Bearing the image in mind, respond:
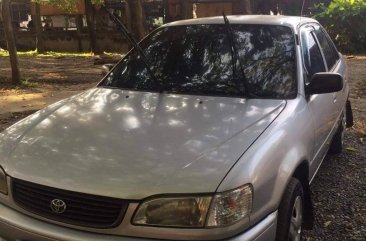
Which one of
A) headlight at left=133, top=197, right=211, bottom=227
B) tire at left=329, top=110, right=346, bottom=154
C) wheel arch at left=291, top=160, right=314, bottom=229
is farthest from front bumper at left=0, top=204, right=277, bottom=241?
tire at left=329, top=110, right=346, bottom=154

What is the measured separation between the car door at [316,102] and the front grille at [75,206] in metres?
1.77

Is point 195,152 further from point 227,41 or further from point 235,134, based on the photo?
point 227,41

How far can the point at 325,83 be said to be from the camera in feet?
11.3

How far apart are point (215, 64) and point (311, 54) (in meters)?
0.96

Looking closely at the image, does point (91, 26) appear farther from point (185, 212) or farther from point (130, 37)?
point (185, 212)

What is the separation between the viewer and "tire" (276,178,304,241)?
272 cm

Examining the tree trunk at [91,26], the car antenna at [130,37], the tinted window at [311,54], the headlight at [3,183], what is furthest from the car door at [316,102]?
the tree trunk at [91,26]

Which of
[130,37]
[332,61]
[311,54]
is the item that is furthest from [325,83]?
[332,61]

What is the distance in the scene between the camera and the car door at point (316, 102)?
3594 millimetres

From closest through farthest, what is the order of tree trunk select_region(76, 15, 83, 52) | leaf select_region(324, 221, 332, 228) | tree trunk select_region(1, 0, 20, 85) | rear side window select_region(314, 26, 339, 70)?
leaf select_region(324, 221, 332, 228)
rear side window select_region(314, 26, 339, 70)
tree trunk select_region(1, 0, 20, 85)
tree trunk select_region(76, 15, 83, 52)

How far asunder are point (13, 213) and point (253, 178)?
1.31 meters

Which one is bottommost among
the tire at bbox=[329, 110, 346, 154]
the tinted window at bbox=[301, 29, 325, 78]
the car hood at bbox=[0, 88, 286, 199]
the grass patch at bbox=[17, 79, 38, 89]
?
the grass patch at bbox=[17, 79, 38, 89]

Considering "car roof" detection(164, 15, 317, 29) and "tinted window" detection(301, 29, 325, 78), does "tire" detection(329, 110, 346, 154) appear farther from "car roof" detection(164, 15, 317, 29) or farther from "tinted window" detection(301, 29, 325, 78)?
"car roof" detection(164, 15, 317, 29)

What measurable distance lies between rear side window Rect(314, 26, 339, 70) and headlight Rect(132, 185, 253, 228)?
2788 millimetres
